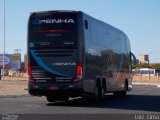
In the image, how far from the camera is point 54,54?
2183 centimetres

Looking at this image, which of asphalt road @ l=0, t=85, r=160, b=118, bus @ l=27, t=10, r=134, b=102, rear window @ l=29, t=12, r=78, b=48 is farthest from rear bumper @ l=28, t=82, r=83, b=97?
rear window @ l=29, t=12, r=78, b=48

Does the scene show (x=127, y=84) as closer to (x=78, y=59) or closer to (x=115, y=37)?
(x=115, y=37)

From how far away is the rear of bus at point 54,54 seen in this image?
21594 mm

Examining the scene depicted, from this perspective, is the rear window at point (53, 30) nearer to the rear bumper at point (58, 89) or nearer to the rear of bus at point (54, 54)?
the rear of bus at point (54, 54)

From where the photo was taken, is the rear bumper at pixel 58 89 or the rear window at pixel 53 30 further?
the rear window at pixel 53 30

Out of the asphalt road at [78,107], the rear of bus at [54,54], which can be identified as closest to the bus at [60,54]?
the rear of bus at [54,54]

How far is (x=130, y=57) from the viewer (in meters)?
33.8

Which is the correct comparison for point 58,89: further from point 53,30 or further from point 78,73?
point 53,30

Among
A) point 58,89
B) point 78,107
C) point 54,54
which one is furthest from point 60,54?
point 78,107

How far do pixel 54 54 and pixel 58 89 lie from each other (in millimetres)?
1539

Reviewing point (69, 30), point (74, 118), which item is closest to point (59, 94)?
point (69, 30)

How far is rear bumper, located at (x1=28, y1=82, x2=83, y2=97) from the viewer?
2152 cm

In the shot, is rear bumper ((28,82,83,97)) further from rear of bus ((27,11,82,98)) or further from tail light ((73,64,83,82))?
tail light ((73,64,83,82))

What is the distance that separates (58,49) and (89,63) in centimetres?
181
